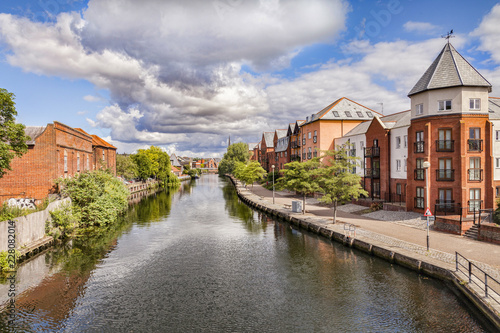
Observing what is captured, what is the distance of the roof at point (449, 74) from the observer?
26.5 meters

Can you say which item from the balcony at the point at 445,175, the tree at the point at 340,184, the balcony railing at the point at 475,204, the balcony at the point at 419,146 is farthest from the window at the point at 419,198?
the tree at the point at 340,184

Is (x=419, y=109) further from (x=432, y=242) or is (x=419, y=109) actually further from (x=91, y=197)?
(x=91, y=197)

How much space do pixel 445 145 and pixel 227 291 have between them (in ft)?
75.5

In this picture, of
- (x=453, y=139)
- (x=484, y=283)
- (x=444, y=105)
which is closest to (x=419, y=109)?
(x=444, y=105)

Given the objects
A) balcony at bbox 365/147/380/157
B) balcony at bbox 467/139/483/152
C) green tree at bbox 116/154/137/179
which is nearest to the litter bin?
balcony at bbox 365/147/380/157

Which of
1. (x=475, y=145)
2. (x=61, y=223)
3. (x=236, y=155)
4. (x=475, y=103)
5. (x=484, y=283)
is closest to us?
(x=484, y=283)

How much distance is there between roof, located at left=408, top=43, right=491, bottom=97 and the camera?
26484 mm

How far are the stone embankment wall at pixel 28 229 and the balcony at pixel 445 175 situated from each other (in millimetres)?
32250

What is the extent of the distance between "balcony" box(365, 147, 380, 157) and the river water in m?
18.2

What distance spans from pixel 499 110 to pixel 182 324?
1293 inches

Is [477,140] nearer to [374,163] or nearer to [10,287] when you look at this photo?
[374,163]

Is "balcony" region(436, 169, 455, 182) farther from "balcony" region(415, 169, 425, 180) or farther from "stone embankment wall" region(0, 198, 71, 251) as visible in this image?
"stone embankment wall" region(0, 198, 71, 251)

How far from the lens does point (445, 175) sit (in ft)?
88.4

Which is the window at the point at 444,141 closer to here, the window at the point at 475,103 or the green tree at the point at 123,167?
the window at the point at 475,103
